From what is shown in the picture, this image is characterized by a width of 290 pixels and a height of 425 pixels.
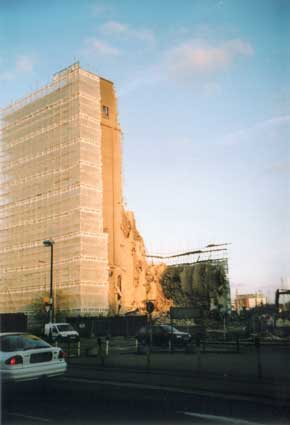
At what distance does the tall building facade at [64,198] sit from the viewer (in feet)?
276

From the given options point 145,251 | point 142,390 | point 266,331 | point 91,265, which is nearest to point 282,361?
point 142,390

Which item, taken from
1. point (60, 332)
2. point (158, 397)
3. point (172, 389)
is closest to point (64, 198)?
point (60, 332)

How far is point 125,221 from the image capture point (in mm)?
116625

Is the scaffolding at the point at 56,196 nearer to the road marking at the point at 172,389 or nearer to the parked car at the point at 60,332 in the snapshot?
the parked car at the point at 60,332

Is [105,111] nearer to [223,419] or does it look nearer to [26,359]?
[26,359]

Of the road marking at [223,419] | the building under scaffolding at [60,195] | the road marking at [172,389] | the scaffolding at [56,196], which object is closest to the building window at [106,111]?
the building under scaffolding at [60,195]

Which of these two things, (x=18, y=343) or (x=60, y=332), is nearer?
(x=18, y=343)

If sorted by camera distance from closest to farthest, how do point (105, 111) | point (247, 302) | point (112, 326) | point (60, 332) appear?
point (60, 332), point (112, 326), point (105, 111), point (247, 302)

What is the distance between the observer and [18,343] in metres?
11.8

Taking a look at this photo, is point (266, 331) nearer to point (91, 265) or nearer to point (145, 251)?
point (91, 265)

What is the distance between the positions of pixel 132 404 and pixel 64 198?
79792mm

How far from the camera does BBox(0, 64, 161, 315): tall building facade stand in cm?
8425

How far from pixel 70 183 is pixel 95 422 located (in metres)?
81.3

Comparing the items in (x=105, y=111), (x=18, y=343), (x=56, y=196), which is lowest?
(x=18, y=343)
